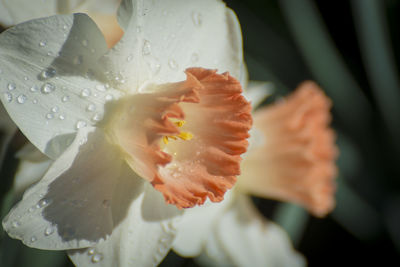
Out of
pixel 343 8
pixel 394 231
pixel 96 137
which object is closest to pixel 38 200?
pixel 96 137

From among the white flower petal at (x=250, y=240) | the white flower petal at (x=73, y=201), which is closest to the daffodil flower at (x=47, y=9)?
the white flower petal at (x=73, y=201)

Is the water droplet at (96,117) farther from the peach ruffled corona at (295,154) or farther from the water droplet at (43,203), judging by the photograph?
the peach ruffled corona at (295,154)

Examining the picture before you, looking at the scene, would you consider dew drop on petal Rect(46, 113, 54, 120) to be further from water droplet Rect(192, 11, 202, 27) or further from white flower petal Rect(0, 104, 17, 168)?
water droplet Rect(192, 11, 202, 27)

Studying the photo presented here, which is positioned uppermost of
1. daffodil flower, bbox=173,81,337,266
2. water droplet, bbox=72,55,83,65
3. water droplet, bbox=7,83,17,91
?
water droplet, bbox=7,83,17,91

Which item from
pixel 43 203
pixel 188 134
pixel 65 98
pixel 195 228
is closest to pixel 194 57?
pixel 188 134

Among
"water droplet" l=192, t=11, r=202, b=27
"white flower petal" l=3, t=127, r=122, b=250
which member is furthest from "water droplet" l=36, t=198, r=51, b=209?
"water droplet" l=192, t=11, r=202, b=27

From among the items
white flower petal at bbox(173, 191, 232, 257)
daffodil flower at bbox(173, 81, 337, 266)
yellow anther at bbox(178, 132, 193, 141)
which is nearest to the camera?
yellow anther at bbox(178, 132, 193, 141)

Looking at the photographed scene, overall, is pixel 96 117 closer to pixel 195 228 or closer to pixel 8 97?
pixel 8 97
